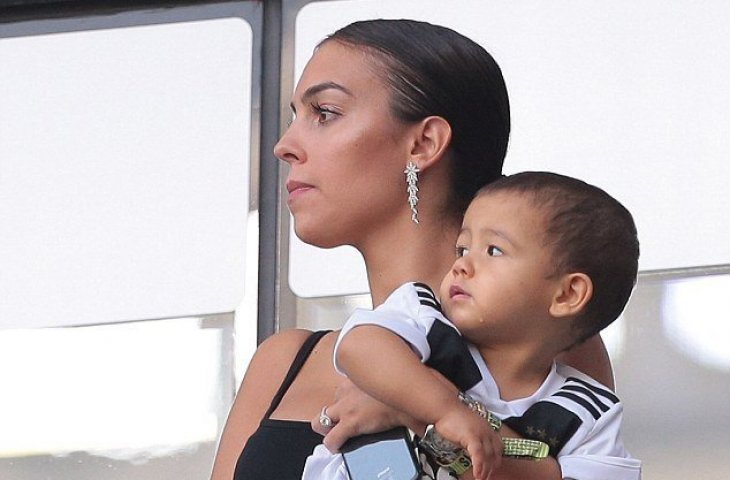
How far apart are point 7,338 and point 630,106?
4.29 feet

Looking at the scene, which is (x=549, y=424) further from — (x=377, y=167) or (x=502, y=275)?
(x=377, y=167)

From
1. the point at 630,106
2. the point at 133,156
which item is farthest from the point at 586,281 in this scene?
the point at 133,156

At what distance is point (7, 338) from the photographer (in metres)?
2.99

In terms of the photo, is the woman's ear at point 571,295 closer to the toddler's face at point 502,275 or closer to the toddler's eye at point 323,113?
the toddler's face at point 502,275

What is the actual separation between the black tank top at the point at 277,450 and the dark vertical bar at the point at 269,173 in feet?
4.26

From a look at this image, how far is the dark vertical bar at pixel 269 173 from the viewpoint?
290 centimetres

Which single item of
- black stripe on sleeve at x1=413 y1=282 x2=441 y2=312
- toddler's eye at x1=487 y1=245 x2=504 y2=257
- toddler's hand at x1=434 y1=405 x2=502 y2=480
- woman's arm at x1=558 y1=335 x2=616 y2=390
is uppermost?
toddler's eye at x1=487 y1=245 x2=504 y2=257

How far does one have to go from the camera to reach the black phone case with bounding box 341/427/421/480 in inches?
47.6

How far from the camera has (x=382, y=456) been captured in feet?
4.02

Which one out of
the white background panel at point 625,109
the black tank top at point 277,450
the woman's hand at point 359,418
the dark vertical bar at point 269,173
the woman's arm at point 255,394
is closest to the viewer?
the woman's hand at point 359,418

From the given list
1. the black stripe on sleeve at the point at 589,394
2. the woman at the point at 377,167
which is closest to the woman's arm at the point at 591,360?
the woman at the point at 377,167

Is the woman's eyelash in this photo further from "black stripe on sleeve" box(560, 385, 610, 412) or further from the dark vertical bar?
the dark vertical bar

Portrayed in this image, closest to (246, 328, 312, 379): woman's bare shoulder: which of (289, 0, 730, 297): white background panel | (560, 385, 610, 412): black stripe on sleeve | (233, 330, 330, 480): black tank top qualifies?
(233, 330, 330, 480): black tank top

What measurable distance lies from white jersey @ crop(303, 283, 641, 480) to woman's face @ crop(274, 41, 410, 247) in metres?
0.25
